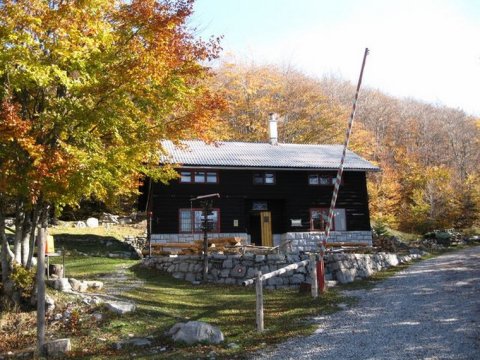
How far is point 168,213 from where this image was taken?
24.0 m

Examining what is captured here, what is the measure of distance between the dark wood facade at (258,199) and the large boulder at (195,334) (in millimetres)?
15526

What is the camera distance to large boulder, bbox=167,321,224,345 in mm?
8235

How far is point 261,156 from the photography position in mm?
26391

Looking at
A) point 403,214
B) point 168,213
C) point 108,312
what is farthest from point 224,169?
point 403,214

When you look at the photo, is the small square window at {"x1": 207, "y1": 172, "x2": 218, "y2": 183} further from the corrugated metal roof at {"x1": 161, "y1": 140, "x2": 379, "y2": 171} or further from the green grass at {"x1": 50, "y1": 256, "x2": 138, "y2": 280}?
the green grass at {"x1": 50, "y1": 256, "x2": 138, "y2": 280}

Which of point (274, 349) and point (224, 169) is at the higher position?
point (224, 169)

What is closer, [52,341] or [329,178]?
[52,341]

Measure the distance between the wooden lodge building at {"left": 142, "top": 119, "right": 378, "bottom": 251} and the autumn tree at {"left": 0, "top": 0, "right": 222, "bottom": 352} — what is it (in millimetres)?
12494

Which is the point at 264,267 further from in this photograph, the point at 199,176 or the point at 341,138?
the point at 341,138

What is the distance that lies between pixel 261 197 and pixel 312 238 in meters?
3.68

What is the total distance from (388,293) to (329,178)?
14176mm

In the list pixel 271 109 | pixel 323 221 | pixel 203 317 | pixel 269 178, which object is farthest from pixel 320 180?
pixel 203 317

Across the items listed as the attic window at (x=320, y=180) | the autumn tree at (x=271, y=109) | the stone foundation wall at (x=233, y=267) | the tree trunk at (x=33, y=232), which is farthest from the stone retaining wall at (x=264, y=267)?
the autumn tree at (x=271, y=109)

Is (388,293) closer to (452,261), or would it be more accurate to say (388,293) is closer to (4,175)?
(452,261)
